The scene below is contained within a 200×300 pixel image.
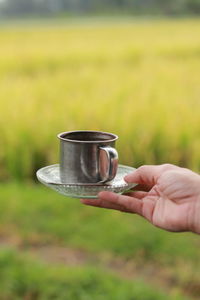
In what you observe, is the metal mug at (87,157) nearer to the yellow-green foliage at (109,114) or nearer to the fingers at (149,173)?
the fingers at (149,173)

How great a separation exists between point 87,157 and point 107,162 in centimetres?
4

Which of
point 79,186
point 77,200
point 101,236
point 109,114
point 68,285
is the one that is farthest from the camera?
point 109,114

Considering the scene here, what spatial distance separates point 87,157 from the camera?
3.71ft

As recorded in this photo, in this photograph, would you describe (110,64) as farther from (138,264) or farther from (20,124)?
(138,264)

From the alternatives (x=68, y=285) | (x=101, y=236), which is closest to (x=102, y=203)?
(x=68, y=285)

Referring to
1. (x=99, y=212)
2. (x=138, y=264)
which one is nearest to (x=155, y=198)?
(x=138, y=264)

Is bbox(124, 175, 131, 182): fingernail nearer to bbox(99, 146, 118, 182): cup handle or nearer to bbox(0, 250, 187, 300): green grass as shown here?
bbox(99, 146, 118, 182): cup handle

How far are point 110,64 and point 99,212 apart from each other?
4071 millimetres

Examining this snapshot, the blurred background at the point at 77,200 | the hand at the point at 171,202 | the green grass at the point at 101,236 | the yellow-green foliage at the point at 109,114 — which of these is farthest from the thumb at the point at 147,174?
the yellow-green foliage at the point at 109,114

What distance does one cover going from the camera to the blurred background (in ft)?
7.88

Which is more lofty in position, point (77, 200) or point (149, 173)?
point (149, 173)

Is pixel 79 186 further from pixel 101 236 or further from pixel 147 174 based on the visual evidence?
pixel 101 236

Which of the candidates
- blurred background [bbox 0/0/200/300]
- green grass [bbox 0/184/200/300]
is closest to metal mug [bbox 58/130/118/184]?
blurred background [bbox 0/0/200/300]

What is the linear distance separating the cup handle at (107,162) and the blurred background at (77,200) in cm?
117
